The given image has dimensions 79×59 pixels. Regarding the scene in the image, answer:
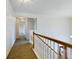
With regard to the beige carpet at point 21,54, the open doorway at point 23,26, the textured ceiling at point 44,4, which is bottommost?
the beige carpet at point 21,54

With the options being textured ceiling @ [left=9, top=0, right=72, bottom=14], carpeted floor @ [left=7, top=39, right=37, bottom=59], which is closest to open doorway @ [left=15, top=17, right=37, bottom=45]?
textured ceiling @ [left=9, top=0, right=72, bottom=14]

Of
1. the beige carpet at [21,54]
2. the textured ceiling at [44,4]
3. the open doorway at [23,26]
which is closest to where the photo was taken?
the beige carpet at [21,54]

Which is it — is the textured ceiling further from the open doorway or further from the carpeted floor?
the open doorway

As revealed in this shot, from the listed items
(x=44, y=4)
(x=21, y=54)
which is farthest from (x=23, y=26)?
(x=21, y=54)

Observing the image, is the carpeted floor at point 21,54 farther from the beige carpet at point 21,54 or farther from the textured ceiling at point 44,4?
the textured ceiling at point 44,4

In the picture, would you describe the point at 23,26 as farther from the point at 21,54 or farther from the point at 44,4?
the point at 21,54

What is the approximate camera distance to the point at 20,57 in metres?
3.63

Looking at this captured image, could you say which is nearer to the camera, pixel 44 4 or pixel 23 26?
pixel 44 4

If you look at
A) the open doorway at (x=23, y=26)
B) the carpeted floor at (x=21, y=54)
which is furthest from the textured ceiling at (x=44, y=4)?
the open doorway at (x=23, y=26)

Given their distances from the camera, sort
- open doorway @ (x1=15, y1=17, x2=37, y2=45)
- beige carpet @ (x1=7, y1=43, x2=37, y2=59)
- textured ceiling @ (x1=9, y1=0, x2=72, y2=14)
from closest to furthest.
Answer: beige carpet @ (x1=7, y1=43, x2=37, y2=59) → textured ceiling @ (x1=9, y1=0, x2=72, y2=14) → open doorway @ (x1=15, y1=17, x2=37, y2=45)
